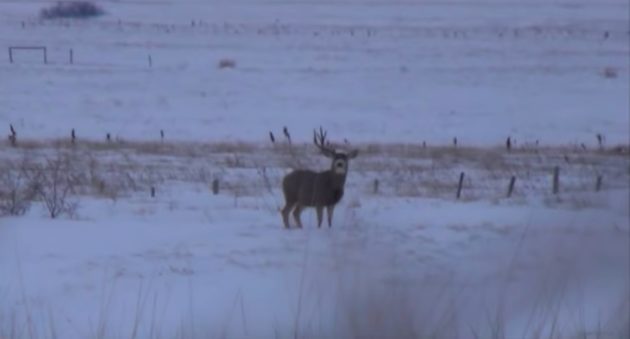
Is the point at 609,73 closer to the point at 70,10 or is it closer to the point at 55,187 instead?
the point at 70,10

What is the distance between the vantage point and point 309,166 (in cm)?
2114

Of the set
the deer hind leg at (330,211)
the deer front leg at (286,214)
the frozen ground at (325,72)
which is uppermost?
the frozen ground at (325,72)

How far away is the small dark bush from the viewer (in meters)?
26.4

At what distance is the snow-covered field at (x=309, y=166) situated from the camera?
6512 millimetres

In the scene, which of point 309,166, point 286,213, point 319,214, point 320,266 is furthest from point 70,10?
point 320,266

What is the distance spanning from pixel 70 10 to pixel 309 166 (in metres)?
10.7

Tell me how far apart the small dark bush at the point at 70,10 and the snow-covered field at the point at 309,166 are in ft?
Result: 2.15

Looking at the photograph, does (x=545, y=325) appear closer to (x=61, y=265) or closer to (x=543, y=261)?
(x=543, y=261)

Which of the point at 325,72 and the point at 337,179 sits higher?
the point at 325,72

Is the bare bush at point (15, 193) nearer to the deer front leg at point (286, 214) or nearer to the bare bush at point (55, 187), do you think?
the bare bush at point (55, 187)

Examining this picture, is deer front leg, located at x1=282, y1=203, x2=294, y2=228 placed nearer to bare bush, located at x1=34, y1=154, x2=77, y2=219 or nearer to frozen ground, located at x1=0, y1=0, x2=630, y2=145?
bare bush, located at x1=34, y1=154, x2=77, y2=219

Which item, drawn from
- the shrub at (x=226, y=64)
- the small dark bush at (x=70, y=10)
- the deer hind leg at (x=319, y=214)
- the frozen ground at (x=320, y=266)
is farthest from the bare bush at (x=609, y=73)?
the deer hind leg at (x=319, y=214)

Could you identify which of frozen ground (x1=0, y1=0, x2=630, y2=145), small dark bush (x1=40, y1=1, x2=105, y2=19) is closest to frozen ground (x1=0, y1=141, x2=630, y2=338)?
frozen ground (x1=0, y1=0, x2=630, y2=145)

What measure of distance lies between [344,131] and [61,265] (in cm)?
2218
